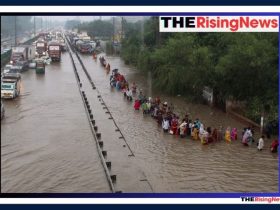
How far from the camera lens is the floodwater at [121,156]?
1248 cm

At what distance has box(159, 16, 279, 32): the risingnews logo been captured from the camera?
31.0 ft

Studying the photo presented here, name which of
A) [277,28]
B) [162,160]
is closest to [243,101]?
[162,160]

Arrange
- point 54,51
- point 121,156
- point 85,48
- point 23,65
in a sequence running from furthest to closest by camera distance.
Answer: point 85,48 → point 54,51 → point 23,65 → point 121,156

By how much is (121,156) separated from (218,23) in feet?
22.6

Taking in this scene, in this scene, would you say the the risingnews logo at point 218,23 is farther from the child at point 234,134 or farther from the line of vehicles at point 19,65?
the line of vehicles at point 19,65

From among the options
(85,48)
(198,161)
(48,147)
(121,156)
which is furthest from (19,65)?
(198,161)

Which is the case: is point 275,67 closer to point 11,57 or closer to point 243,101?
point 243,101

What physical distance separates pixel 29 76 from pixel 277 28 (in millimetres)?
27038

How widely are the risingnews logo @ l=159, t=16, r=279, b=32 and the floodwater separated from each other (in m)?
4.33

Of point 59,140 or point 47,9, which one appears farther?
point 59,140

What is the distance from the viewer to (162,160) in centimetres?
1486

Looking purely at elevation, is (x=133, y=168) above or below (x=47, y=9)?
below

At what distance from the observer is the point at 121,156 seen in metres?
15.3

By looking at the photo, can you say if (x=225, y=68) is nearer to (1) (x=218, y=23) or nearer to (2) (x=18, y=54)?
(1) (x=218, y=23)
